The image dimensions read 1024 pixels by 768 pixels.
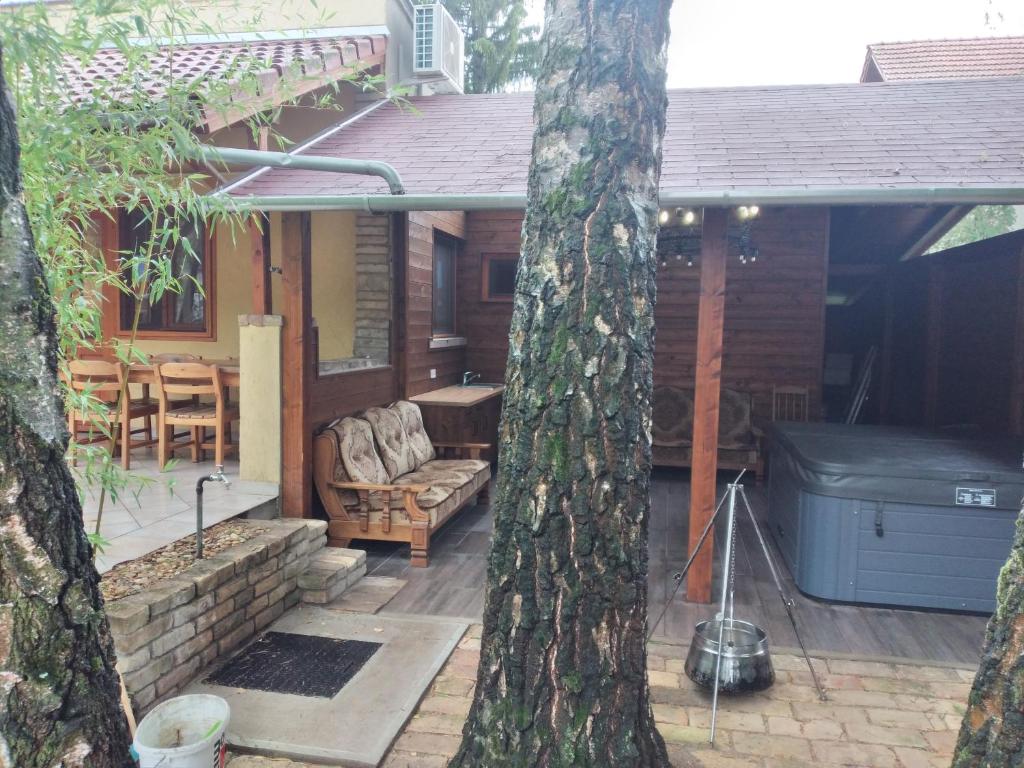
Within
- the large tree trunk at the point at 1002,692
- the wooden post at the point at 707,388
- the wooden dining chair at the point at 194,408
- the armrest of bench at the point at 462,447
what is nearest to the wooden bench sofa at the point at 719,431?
the armrest of bench at the point at 462,447

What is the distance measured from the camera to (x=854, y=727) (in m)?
3.01

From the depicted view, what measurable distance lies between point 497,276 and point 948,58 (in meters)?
7.32

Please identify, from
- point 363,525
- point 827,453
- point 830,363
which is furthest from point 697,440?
point 830,363

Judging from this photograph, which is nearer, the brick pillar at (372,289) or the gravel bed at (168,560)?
the gravel bed at (168,560)

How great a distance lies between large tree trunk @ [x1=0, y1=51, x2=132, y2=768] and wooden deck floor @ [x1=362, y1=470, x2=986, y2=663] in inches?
112

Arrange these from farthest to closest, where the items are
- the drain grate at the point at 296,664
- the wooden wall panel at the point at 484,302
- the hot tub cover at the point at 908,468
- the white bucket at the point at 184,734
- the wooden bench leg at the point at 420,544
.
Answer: the wooden wall panel at the point at 484,302
the wooden bench leg at the point at 420,544
the hot tub cover at the point at 908,468
the drain grate at the point at 296,664
the white bucket at the point at 184,734

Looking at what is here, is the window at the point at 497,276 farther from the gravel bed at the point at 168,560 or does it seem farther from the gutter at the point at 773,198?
the gravel bed at the point at 168,560

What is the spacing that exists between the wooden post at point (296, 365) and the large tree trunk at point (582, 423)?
3.12 meters

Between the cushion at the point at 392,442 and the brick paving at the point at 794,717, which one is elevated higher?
the cushion at the point at 392,442

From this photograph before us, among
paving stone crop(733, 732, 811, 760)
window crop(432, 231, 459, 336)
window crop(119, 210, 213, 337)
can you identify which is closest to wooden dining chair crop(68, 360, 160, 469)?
window crop(119, 210, 213, 337)

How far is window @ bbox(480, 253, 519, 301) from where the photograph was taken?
28.9 ft

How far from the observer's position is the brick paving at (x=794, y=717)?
2.78 m

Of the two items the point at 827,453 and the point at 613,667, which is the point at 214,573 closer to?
the point at 613,667

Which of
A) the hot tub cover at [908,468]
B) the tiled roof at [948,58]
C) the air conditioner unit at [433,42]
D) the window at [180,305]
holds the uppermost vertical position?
the tiled roof at [948,58]
